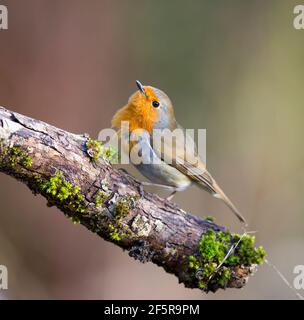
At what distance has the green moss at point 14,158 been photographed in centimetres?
250

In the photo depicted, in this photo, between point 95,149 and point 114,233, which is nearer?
point 95,149

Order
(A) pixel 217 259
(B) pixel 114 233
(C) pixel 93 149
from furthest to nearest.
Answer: (A) pixel 217 259
(B) pixel 114 233
(C) pixel 93 149

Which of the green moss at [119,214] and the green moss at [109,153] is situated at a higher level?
the green moss at [109,153]

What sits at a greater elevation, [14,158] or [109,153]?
[109,153]

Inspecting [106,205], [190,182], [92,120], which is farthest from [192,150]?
[92,120]

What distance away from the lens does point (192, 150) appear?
4.09 meters

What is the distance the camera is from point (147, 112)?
3.98m
